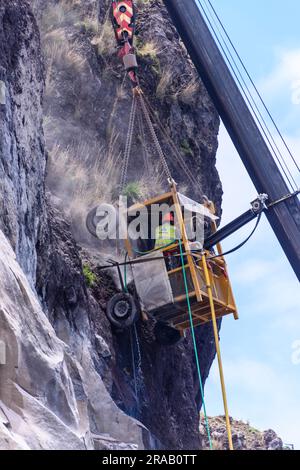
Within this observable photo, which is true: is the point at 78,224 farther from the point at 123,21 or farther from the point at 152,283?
the point at 123,21

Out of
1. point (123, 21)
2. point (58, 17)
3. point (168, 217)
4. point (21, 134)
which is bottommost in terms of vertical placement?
point (21, 134)

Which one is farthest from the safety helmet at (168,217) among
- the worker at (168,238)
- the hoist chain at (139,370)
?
the hoist chain at (139,370)

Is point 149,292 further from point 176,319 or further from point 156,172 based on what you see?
point 156,172

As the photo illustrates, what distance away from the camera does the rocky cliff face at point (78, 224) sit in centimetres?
785

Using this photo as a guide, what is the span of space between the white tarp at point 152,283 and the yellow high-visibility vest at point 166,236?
172 millimetres

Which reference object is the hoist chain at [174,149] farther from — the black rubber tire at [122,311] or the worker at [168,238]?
the black rubber tire at [122,311]

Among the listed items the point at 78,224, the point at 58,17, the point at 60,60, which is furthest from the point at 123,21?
the point at 78,224

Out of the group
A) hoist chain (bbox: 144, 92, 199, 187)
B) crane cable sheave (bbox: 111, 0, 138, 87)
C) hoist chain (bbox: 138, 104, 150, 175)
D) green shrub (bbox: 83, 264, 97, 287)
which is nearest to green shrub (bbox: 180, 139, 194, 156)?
hoist chain (bbox: 144, 92, 199, 187)

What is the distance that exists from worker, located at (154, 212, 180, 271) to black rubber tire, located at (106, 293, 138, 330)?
0.83 meters

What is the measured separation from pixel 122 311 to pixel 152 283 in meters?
0.74

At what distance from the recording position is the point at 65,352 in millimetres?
9023

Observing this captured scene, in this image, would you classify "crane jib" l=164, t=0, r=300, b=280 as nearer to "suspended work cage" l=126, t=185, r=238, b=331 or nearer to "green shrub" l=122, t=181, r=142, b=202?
"suspended work cage" l=126, t=185, r=238, b=331

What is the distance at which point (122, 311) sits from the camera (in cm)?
1543

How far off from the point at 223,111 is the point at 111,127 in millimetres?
4540
